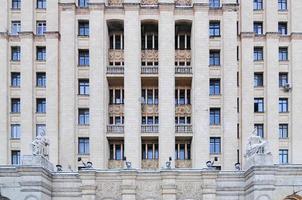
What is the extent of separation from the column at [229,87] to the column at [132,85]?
7.52 metres

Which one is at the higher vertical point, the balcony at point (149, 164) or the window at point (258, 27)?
the window at point (258, 27)

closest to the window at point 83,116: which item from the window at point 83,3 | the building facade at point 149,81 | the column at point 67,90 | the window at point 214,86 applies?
the building facade at point 149,81

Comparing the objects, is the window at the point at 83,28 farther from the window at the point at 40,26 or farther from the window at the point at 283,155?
the window at the point at 283,155

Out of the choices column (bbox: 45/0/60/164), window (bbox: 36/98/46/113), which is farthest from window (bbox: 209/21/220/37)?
window (bbox: 36/98/46/113)

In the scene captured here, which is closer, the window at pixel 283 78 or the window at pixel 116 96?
the window at pixel 116 96

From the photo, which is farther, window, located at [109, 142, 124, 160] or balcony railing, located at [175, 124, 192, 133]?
window, located at [109, 142, 124, 160]

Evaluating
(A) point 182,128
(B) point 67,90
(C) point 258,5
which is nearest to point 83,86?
(B) point 67,90

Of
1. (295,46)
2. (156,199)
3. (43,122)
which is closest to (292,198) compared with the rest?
(156,199)

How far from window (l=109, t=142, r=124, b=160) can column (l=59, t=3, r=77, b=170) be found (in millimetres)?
3310

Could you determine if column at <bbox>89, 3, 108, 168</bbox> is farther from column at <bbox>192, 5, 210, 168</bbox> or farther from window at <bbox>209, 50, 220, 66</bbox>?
window at <bbox>209, 50, 220, 66</bbox>

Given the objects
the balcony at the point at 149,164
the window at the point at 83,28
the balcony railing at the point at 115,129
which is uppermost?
the window at the point at 83,28

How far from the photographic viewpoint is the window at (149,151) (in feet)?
184

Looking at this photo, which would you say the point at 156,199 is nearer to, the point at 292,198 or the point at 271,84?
the point at 292,198

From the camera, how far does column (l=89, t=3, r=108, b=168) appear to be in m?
54.7
